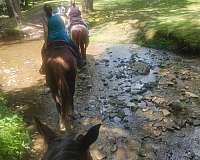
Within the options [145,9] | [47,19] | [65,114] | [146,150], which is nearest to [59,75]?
[65,114]

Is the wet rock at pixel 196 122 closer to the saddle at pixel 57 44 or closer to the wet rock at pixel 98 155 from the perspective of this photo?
the wet rock at pixel 98 155

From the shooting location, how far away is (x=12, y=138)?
288 inches

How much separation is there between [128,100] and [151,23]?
7494mm

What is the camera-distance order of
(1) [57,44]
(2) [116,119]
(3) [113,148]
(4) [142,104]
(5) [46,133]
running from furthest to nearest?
1. (4) [142,104]
2. (2) [116,119]
3. (1) [57,44]
4. (3) [113,148]
5. (5) [46,133]

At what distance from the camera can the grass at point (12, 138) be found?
271 inches

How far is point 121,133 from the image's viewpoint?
844cm

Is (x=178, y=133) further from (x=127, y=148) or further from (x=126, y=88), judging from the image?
(x=126, y=88)

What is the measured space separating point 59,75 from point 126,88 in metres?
3.20

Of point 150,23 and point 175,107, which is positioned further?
point 150,23

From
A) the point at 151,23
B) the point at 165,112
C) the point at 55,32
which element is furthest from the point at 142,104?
the point at 151,23

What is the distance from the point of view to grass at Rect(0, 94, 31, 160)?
6885 mm

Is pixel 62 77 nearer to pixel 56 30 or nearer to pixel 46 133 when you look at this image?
pixel 56 30

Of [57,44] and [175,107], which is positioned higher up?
[57,44]

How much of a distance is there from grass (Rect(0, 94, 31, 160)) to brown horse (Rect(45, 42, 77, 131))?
917mm
